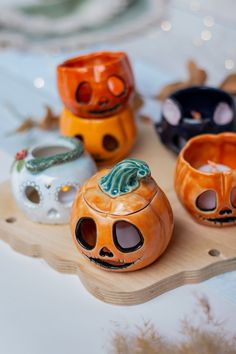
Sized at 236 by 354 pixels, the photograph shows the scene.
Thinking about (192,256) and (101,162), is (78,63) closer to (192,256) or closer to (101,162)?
(101,162)

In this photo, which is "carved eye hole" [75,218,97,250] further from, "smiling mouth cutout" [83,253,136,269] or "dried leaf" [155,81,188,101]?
"dried leaf" [155,81,188,101]

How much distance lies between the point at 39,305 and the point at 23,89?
18.4 inches

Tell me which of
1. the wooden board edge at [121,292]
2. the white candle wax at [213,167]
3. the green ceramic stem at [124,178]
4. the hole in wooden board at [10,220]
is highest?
the green ceramic stem at [124,178]

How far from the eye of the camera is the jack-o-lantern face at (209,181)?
594mm

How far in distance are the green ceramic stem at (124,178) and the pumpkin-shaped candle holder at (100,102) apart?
164 millimetres

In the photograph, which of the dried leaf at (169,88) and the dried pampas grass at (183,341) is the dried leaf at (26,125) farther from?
the dried pampas grass at (183,341)

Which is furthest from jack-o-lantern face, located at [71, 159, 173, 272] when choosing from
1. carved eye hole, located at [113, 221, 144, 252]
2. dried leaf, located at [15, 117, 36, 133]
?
dried leaf, located at [15, 117, 36, 133]

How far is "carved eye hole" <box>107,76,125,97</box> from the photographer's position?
697mm

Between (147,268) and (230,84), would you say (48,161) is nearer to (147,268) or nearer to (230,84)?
(147,268)

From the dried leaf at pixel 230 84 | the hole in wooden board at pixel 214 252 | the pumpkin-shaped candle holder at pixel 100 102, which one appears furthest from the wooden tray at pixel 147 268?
the dried leaf at pixel 230 84

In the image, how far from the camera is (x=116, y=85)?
70 cm

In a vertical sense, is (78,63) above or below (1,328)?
above

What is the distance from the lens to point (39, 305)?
56cm

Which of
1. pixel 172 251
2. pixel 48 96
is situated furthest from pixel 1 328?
pixel 48 96
